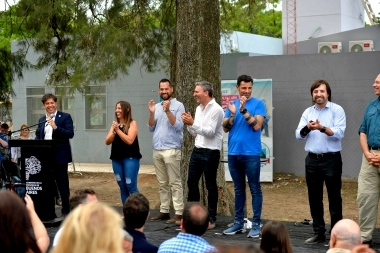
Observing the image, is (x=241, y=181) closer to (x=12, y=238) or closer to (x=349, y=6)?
(x=12, y=238)

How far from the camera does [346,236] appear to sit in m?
4.61

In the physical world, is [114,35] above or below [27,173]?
above

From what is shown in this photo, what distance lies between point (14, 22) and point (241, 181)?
23.0ft

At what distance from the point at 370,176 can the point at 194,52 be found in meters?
3.47

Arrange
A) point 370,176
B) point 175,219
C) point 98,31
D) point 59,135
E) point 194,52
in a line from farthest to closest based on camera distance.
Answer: point 98,31 < point 194,52 < point 59,135 < point 175,219 < point 370,176

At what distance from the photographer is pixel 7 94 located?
15555mm

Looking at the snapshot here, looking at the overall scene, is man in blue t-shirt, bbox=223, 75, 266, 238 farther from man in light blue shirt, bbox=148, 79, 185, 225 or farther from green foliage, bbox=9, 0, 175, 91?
green foliage, bbox=9, 0, 175, 91

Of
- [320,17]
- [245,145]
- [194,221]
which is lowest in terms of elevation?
[194,221]

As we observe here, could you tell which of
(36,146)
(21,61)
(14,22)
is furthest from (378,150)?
(21,61)

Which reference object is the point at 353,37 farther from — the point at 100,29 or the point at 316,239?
the point at 316,239

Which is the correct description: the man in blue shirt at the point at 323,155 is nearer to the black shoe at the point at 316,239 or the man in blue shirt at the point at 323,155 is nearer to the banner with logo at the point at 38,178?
the black shoe at the point at 316,239

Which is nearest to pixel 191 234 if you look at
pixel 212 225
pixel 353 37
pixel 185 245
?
pixel 185 245

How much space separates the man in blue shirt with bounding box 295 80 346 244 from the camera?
24.8ft

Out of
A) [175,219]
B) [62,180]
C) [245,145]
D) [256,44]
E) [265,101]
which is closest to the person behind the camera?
[245,145]
